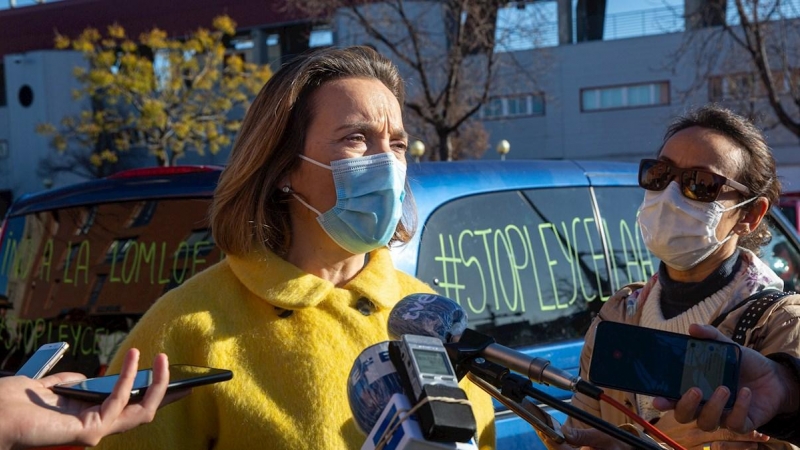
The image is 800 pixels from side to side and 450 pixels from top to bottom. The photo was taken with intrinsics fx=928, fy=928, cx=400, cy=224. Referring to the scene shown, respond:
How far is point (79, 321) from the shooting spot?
3.61 metres

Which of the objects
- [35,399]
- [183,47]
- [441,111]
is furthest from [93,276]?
[183,47]

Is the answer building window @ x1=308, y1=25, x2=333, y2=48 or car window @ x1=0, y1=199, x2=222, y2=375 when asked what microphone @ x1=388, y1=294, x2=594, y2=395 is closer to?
car window @ x1=0, y1=199, x2=222, y2=375

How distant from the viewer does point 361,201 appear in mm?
2482

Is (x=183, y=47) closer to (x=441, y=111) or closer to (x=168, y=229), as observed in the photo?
(x=441, y=111)

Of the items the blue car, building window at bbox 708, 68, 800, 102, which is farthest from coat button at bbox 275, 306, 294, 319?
building window at bbox 708, 68, 800, 102

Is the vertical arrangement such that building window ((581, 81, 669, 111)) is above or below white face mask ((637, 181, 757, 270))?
below

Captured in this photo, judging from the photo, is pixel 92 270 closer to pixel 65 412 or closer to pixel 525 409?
pixel 65 412

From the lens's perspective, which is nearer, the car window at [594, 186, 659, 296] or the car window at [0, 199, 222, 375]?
the car window at [0, 199, 222, 375]

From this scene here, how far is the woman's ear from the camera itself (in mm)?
2840

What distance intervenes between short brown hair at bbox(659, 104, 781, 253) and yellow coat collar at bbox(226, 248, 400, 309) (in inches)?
41.8

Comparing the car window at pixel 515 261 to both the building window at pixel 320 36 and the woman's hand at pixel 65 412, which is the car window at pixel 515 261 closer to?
the woman's hand at pixel 65 412

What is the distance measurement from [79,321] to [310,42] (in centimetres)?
3156

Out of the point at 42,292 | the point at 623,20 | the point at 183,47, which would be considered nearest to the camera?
the point at 42,292

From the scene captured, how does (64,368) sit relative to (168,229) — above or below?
below
